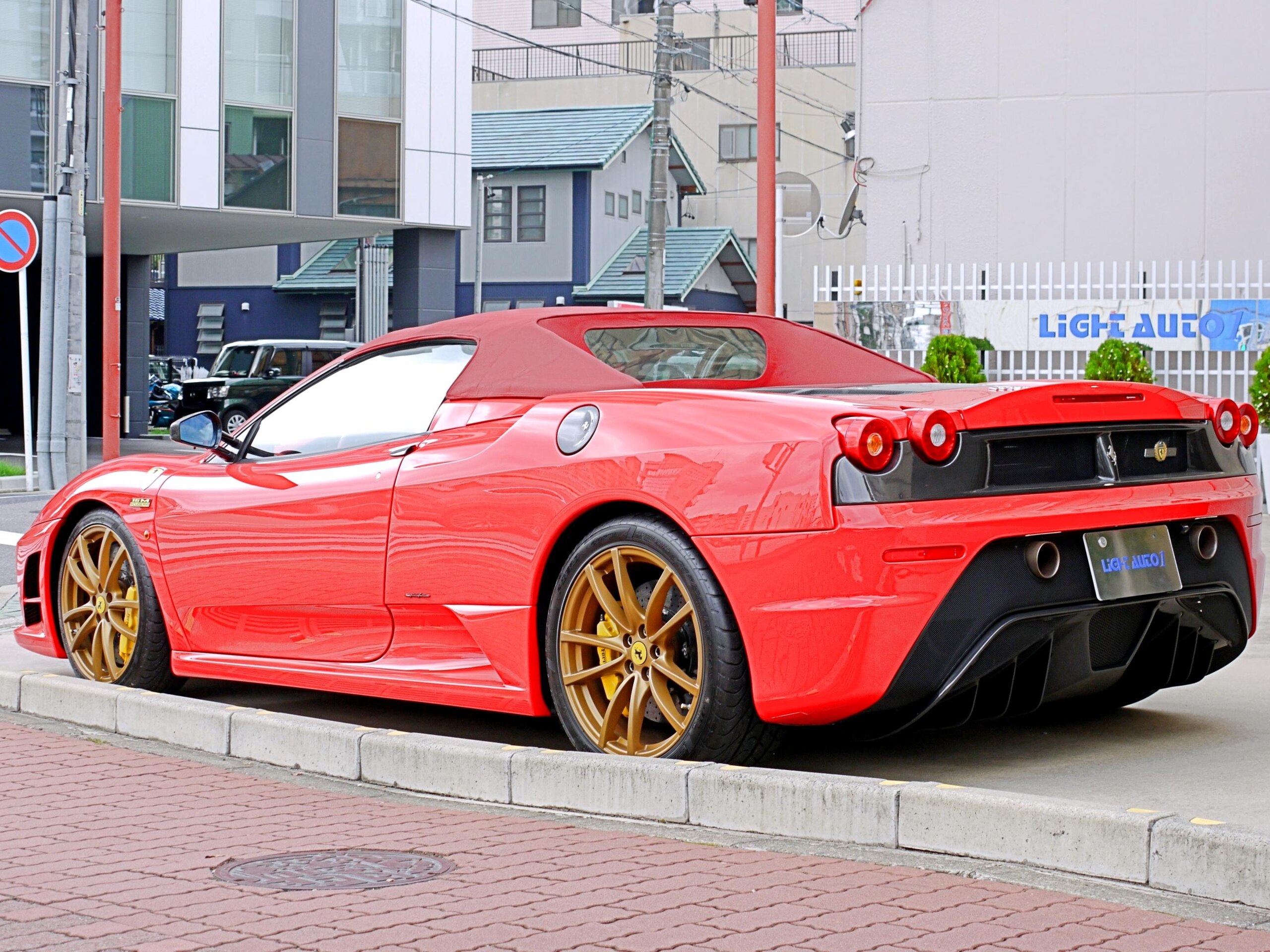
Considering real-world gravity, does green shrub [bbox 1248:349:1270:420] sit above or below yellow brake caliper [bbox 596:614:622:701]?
above

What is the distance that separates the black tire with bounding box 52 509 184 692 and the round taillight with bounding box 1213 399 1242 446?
12.5ft

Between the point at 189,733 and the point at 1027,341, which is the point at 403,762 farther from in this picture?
the point at 1027,341

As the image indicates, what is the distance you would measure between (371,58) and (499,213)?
2222 centimetres

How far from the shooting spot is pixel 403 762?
5.28 m

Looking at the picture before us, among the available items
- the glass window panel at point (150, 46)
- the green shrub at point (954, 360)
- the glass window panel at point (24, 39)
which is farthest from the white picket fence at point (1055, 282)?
the glass window panel at point (24, 39)

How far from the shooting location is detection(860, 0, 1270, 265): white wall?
64.5 ft

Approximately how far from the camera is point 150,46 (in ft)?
83.5

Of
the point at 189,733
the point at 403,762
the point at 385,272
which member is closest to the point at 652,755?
the point at 403,762

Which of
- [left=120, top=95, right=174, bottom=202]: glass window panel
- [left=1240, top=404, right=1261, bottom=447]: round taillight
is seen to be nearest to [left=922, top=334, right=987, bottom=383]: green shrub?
[left=1240, top=404, right=1261, bottom=447]: round taillight

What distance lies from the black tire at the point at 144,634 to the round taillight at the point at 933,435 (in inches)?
130

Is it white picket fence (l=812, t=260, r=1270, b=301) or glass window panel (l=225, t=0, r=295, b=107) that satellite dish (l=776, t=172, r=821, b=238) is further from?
glass window panel (l=225, t=0, r=295, b=107)

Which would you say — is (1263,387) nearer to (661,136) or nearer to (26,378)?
(661,136)

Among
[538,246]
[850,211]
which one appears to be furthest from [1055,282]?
[538,246]

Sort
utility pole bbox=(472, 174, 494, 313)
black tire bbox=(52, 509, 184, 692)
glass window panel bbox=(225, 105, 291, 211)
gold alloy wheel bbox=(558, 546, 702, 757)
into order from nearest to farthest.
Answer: gold alloy wheel bbox=(558, 546, 702, 757), black tire bbox=(52, 509, 184, 692), glass window panel bbox=(225, 105, 291, 211), utility pole bbox=(472, 174, 494, 313)
